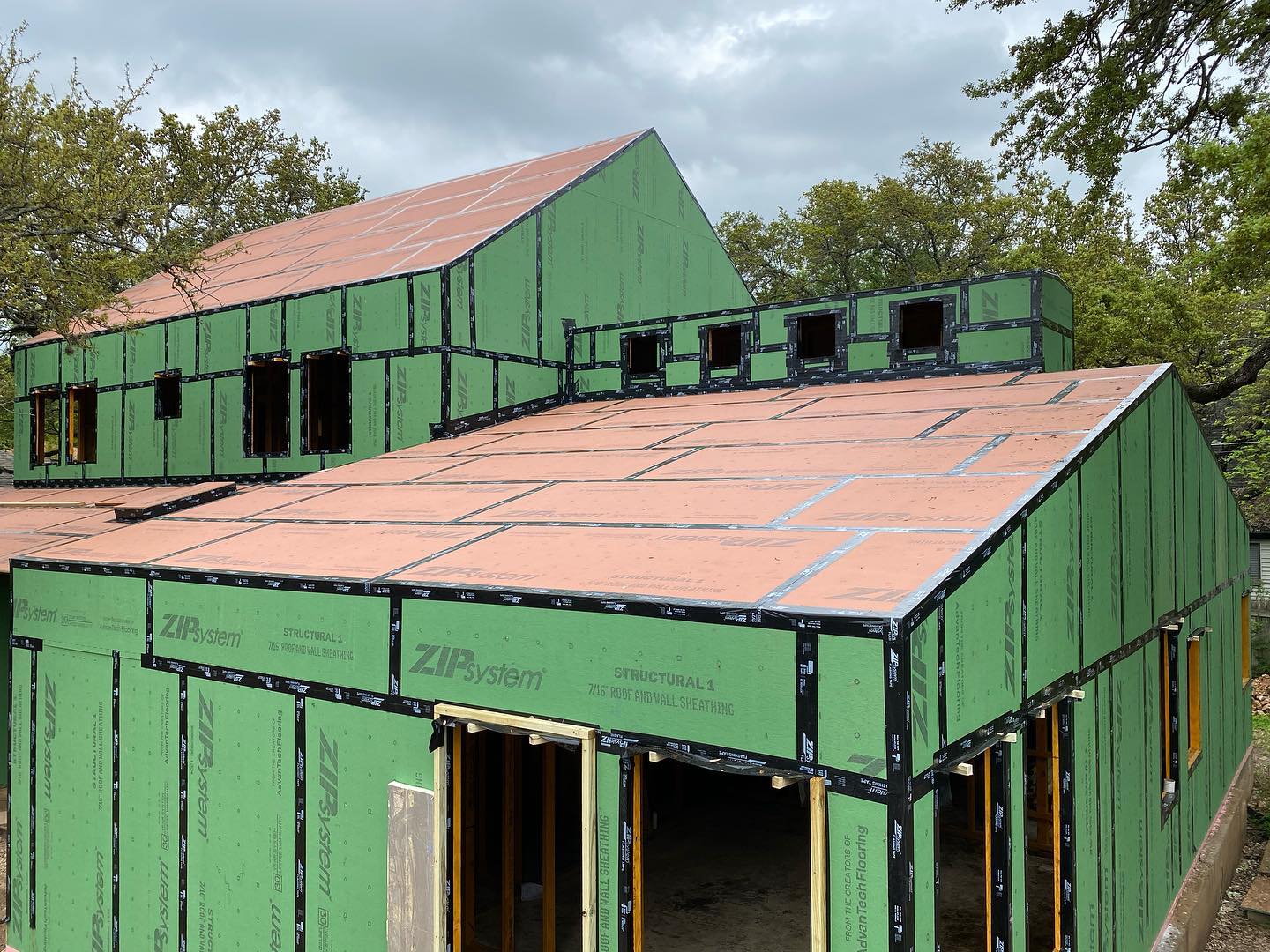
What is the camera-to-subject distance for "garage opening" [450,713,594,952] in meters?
5.44

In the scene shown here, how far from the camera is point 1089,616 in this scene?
627cm

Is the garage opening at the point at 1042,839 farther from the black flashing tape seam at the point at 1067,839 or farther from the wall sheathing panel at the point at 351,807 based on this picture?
the wall sheathing panel at the point at 351,807

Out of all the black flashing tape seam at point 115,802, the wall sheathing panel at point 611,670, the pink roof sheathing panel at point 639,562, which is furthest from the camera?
the black flashing tape seam at point 115,802

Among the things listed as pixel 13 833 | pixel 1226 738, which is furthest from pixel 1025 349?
pixel 13 833

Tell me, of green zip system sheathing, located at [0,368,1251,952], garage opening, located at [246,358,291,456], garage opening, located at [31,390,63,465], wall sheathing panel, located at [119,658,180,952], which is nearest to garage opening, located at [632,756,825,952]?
green zip system sheathing, located at [0,368,1251,952]

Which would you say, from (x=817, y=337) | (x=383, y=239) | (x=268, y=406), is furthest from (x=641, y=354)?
(x=268, y=406)

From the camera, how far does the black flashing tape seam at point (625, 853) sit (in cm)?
462

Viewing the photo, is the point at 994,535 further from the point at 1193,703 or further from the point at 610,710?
the point at 1193,703

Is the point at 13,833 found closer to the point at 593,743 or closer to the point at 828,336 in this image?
the point at 593,743

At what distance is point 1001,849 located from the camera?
5.04m

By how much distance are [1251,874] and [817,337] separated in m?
9.07

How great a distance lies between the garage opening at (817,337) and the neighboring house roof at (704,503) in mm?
731

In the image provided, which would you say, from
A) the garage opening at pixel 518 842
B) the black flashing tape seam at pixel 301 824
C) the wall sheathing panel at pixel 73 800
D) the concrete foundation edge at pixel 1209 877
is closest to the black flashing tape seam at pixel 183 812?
the wall sheathing panel at pixel 73 800

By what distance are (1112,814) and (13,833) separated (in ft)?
31.8
